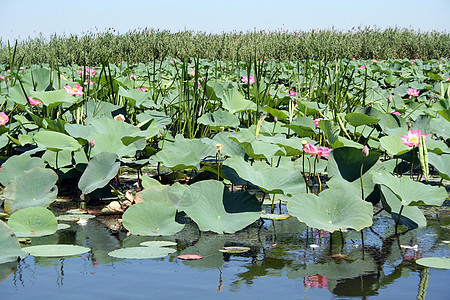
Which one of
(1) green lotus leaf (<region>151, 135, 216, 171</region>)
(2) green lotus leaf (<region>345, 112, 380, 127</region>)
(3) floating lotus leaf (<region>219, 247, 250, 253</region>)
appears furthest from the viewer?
(2) green lotus leaf (<region>345, 112, 380, 127</region>)

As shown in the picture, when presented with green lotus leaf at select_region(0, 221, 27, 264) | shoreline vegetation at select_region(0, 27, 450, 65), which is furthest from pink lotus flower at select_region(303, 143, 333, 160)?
shoreline vegetation at select_region(0, 27, 450, 65)

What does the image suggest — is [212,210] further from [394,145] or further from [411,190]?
[394,145]

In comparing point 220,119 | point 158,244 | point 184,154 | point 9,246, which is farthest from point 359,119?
point 9,246

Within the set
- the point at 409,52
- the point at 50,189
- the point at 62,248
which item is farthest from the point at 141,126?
the point at 409,52

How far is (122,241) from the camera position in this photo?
152 cm

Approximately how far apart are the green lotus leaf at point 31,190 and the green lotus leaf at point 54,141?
15cm

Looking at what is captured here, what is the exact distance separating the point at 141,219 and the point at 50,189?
0.45 metres

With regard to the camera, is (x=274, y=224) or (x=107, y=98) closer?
(x=274, y=224)

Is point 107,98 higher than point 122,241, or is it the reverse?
point 107,98

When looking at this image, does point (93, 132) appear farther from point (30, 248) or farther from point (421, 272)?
point (421, 272)

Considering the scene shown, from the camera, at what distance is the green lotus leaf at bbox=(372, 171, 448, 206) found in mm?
1532

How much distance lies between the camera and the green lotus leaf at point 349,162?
1.79 meters

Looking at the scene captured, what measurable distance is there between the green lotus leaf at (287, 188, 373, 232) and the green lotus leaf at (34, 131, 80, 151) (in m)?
0.94

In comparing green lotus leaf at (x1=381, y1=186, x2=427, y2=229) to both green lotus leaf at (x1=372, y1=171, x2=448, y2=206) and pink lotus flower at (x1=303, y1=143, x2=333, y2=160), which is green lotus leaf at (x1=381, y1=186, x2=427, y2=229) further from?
pink lotus flower at (x1=303, y1=143, x2=333, y2=160)
